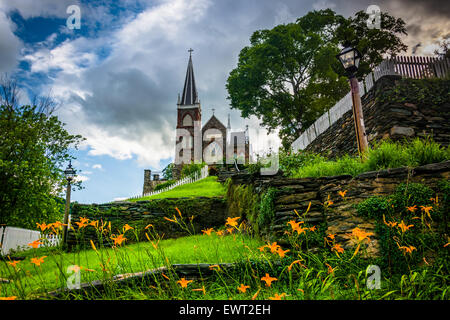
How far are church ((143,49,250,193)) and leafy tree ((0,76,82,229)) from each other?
25.7m

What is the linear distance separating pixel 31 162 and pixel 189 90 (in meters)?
37.7

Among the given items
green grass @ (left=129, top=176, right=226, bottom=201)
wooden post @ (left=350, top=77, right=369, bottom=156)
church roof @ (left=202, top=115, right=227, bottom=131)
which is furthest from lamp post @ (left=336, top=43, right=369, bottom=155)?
church roof @ (left=202, top=115, right=227, bottom=131)

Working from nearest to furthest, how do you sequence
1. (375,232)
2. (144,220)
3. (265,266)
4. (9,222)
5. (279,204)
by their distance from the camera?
(265,266) → (375,232) → (279,204) → (144,220) → (9,222)

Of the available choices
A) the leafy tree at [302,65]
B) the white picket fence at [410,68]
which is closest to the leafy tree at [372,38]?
the leafy tree at [302,65]

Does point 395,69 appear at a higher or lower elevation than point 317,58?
lower

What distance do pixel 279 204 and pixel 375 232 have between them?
150 centimetres

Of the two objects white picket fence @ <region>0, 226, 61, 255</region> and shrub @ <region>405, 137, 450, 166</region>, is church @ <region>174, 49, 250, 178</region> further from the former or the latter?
shrub @ <region>405, 137, 450, 166</region>

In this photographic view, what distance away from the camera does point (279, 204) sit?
459 centimetres

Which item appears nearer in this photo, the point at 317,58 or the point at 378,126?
the point at 378,126

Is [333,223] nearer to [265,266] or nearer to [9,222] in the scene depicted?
[265,266]

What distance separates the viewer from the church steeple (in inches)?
1802

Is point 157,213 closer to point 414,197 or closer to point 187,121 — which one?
point 414,197

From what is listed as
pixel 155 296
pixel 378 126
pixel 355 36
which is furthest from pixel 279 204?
pixel 355 36

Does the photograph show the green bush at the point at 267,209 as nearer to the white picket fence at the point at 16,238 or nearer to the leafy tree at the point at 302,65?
the white picket fence at the point at 16,238
